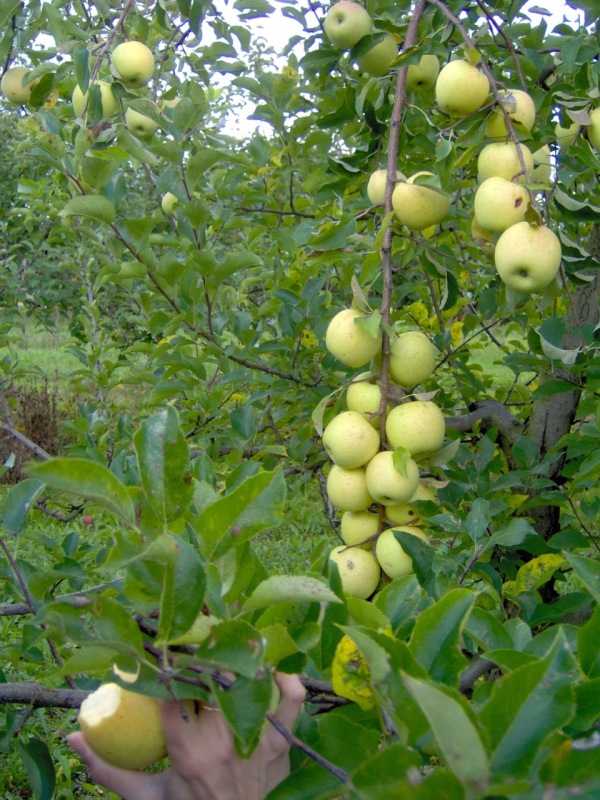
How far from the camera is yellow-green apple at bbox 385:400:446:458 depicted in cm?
115

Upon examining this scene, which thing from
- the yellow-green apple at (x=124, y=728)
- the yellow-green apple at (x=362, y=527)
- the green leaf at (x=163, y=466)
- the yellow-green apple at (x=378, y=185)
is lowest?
the yellow-green apple at (x=362, y=527)

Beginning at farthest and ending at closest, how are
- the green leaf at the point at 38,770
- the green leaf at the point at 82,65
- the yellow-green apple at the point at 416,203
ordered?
the green leaf at the point at 82,65, the yellow-green apple at the point at 416,203, the green leaf at the point at 38,770

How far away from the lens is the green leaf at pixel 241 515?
63 centimetres

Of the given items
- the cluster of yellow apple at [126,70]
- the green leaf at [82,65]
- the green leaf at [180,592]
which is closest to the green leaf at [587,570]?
the green leaf at [180,592]

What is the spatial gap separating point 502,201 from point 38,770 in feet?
3.31

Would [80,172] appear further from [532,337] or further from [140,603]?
[140,603]

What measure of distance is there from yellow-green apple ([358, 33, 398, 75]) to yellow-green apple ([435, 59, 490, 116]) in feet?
1.13

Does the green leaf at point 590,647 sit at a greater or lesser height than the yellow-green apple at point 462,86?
lesser

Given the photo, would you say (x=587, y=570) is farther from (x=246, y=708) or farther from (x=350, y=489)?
(x=350, y=489)

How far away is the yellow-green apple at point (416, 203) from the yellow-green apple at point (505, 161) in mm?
82

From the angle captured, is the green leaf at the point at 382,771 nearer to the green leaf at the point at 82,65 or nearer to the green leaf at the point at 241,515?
the green leaf at the point at 241,515

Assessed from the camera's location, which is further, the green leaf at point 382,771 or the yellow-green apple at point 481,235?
the yellow-green apple at point 481,235

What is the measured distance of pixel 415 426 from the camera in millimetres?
1146

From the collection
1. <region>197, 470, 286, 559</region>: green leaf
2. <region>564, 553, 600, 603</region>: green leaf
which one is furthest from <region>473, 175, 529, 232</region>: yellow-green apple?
<region>197, 470, 286, 559</region>: green leaf
